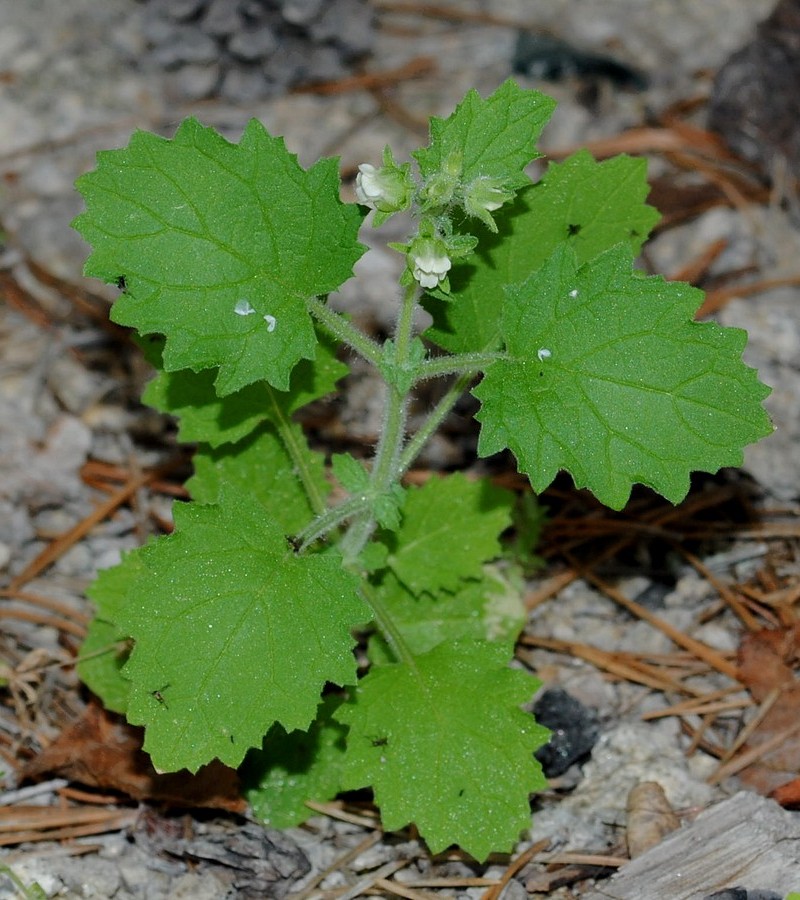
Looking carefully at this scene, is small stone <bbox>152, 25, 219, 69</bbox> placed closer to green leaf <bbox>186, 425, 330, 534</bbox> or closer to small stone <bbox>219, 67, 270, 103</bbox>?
Result: small stone <bbox>219, 67, 270, 103</bbox>

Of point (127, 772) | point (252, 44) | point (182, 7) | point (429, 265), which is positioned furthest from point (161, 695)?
point (182, 7)

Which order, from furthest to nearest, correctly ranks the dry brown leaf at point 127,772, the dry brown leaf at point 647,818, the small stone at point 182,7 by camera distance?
1. the small stone at point 182,7
2. the dry brown leaf at point 127,772
3. the dry brown leaf at point 647,818

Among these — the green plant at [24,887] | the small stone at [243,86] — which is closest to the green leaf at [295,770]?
the green plant at [24,887]

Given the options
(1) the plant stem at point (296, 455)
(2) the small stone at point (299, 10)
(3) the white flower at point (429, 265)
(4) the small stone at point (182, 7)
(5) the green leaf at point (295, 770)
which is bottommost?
(5) the green leaf at point (295, 770)

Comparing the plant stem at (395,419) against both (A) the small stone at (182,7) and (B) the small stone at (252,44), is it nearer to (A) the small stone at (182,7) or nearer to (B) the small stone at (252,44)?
(B) the small stone at (252,44)

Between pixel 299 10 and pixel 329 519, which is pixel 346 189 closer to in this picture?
pixel 299 10

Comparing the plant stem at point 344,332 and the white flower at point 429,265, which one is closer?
the white flower at point 429,265

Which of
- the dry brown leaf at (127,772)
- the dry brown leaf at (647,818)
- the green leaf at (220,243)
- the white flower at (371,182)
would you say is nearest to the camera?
the white flower at (371,182)
